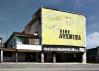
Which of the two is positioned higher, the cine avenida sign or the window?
the cine avenida sign

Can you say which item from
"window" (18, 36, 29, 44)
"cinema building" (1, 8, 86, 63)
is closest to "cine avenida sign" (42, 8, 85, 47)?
"cinema building" (1, 8, 86, 63)

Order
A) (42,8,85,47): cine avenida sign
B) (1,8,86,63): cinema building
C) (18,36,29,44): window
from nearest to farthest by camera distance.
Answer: (18,36,29,44): window → (1,8,86,63): cinema building → (42,8,85,47): cine avenida sign

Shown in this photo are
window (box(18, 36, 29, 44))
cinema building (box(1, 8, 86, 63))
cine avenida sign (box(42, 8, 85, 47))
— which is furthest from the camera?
cine avenida sign (box(42, 8, 85, 47))

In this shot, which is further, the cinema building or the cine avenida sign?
the cine avenida sign

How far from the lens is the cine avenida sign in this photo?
4775 cm

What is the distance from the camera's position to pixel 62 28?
1973 inches

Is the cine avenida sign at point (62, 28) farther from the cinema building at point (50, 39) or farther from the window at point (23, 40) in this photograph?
the window at point (23, 40)

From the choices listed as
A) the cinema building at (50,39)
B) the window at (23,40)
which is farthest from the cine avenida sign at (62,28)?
the window at (23,40)

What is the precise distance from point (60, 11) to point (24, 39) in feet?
37.9

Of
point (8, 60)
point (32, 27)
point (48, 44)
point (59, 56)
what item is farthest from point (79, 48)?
point (8, 60)

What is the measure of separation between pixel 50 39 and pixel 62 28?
443 cm

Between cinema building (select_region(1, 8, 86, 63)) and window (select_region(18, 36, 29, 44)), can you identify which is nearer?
window (select_region(18, 36, 29, 44))

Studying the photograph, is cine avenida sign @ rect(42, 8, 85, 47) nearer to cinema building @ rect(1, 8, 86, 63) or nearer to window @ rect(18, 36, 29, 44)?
cinema building @ rect(1, 8, 86, 63)

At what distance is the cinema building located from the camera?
45531 millimetres
